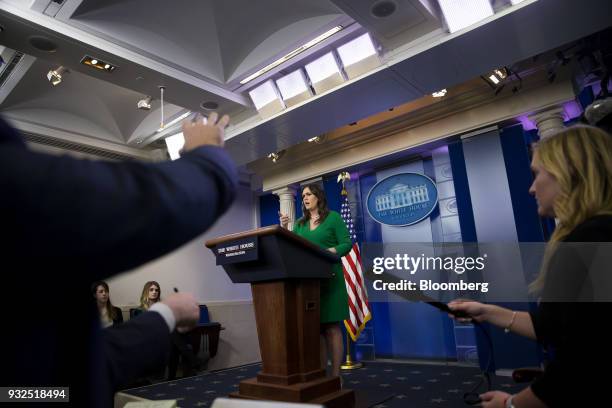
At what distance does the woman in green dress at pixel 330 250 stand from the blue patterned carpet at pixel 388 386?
407mm

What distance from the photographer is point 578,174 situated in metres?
0.99

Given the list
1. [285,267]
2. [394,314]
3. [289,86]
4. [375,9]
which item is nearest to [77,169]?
[285,267]

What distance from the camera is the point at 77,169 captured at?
14.9 inches

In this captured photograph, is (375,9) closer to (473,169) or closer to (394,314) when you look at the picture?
(473,169)

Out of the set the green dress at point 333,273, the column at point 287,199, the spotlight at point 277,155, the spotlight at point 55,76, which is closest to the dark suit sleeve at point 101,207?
the green dress at point 333,273

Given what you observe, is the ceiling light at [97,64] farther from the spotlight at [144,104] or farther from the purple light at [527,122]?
the purple light at [527,122]

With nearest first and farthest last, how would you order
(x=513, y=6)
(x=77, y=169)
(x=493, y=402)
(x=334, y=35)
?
(x=77, y=169) < (x=493, y=402) < (x=513, y=6) < (x=334, y=35)

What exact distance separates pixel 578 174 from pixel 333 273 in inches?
72.7

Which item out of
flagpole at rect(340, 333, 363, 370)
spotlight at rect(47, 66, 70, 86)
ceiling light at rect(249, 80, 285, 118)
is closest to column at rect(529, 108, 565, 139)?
ceiling light at rect(249, 80, 285, 118)

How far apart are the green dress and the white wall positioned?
3.27m

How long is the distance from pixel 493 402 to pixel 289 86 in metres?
3.57

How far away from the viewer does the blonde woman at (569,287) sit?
78 cm

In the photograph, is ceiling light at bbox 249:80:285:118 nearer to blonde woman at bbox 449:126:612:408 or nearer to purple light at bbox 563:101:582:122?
purple light at bbox 563:101:582:122

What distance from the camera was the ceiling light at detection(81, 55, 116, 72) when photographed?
3.31 meters
